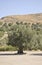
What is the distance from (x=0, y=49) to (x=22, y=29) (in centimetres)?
1340

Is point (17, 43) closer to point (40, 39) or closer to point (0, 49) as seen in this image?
point (40, 39)

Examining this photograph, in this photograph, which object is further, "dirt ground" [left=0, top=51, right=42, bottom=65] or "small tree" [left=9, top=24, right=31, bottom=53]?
"small tree" [left=9, top=24, right=31, bottom=53]

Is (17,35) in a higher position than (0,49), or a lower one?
higher

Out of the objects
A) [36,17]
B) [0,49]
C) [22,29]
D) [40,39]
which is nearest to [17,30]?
[22,29]

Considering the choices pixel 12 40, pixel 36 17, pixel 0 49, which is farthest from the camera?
pixel 36 17

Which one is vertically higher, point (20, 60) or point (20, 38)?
point (20, 38)

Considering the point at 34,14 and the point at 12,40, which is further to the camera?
the point at 34,14

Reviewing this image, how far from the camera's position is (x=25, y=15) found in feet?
628

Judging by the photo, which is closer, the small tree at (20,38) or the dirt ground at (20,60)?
the dirt ground at (20,60)

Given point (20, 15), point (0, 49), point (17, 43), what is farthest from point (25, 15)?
point (17, 43)

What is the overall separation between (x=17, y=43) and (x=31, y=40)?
3110mm

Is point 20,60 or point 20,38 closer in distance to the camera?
point 20,60

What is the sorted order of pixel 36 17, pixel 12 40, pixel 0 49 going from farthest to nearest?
1. pixel 36 17
2. pixel 0 49
3. pixel 12 40

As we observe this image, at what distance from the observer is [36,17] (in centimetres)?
18600
